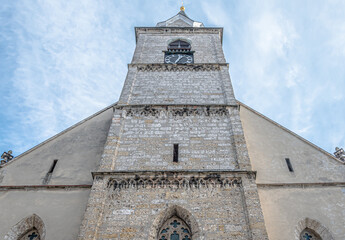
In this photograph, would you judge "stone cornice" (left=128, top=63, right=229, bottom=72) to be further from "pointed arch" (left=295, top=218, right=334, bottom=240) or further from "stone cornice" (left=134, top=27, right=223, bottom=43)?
"pointed arch" (left=295, top=218, right=334, bottom=240)

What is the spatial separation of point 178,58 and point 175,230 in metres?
8.63

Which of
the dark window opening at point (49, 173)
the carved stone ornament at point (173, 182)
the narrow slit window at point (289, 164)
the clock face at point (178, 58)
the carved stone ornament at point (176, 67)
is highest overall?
the clock face at point (178, 58)

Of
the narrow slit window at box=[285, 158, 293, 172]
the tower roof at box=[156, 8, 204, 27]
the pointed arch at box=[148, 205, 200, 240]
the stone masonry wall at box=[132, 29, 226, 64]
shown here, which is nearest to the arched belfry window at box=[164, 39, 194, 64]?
the stone masonry wall at box=[132, 29, 226, 64]

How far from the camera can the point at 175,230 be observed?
278 inches

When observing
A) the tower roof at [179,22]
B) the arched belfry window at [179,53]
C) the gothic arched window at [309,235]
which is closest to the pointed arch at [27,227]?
the gothic arched window at [309,235]

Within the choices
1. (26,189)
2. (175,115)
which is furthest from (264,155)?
(26,189)

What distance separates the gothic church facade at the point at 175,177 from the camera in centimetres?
705

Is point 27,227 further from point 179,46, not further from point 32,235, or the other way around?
point 179,46

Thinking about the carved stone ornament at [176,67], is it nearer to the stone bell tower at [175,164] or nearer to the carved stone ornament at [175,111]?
the stone bell tower at [175,164]

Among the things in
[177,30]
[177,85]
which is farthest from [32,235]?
[177,30]

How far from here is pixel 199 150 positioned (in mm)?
8781

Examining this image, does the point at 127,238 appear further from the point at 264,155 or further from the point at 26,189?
the point at 264,155

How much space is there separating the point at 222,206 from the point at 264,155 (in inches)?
126

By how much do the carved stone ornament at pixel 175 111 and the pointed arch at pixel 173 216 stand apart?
3.53 metres
